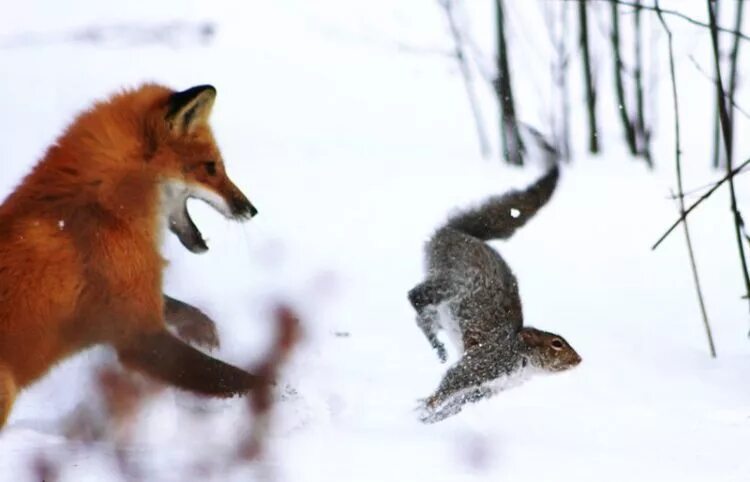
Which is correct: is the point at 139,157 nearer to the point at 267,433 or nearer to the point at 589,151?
the point at 267,433

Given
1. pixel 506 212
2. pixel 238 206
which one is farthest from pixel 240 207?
pixel 506 212

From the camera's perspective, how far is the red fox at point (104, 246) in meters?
4.65

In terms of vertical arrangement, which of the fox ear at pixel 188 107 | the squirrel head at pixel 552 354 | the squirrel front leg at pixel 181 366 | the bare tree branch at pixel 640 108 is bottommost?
the bare tree branch at pixel 640 108

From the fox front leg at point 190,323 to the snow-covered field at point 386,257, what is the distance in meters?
0.29

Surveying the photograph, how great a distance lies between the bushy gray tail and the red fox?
247 centimetres

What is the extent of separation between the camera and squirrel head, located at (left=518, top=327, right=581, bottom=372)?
590cm

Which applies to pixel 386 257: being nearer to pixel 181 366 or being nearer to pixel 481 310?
pixel 481 310

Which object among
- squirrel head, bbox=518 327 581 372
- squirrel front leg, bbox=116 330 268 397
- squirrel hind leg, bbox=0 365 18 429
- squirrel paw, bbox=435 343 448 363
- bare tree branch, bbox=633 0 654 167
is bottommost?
bare tree branch, bbox=633 0 654 167

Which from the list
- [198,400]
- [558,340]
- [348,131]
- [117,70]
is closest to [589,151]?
[348,131]

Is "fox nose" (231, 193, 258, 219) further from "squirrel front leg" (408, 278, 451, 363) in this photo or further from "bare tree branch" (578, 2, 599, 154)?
"bare tree branch" (578, 2, 599, 154)

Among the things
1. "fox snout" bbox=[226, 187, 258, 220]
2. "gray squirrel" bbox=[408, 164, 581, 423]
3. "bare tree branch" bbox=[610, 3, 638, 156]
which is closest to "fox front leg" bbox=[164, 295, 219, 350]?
"fox snout" bbox=[226, 187, 258, 220]

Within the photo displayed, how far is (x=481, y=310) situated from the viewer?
638 centimetres

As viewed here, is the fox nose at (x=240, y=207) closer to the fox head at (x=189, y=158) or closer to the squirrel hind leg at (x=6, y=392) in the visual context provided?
the fox head at (x=189, y=158)

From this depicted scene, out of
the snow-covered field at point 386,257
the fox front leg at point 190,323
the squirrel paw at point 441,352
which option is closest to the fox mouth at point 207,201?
the fox front leg at point 190,323
